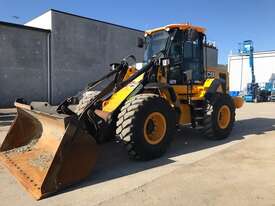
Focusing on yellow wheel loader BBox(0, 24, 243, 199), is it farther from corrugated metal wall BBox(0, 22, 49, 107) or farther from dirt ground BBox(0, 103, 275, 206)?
corrugated metal wall BBox(0, 22, 49, 107)

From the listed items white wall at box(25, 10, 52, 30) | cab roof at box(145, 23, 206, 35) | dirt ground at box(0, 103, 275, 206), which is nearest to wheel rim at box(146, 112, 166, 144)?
dirt ground at box(0, 103, 275, 206)

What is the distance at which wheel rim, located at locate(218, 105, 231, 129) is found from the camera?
27.9ft

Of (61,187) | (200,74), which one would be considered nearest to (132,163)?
(61,187)

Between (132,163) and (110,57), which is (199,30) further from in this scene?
(110,57)

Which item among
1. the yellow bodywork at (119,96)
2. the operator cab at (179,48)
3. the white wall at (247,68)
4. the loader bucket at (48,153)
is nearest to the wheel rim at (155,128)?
the yellow bodywork at (119,96)

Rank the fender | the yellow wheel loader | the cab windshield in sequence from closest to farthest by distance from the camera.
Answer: the yellow wheel loader → the fender → the cab windshield

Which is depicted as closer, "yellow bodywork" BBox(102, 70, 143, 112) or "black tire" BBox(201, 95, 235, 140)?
"yellow bodywork" BBox(102, 70, 143, 112)

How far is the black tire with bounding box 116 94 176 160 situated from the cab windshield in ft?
6.36

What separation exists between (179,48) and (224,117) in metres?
2.23

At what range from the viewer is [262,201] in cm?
433

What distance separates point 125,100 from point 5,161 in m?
2.39

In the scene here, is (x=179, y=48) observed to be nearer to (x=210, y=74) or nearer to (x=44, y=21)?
(x=210, y=74)

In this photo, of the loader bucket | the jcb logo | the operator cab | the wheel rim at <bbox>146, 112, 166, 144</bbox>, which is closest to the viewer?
the loader bucket

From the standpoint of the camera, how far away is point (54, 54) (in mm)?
21500
